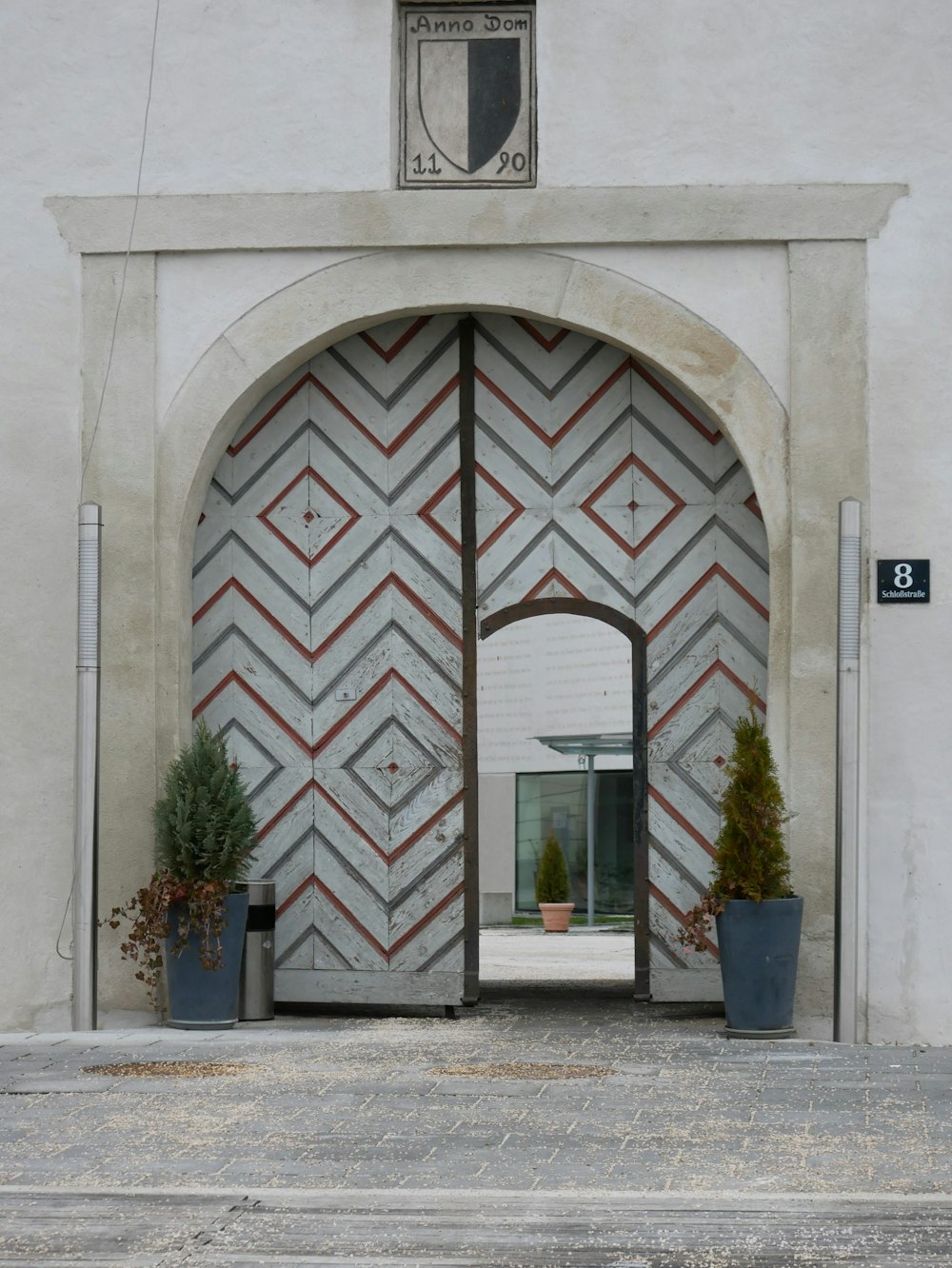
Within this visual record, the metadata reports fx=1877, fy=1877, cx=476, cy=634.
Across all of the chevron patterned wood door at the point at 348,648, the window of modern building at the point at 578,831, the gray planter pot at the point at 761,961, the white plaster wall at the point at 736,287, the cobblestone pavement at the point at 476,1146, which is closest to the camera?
the cobblestone pavement at the point at 476,1146

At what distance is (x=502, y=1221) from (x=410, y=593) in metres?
5.55

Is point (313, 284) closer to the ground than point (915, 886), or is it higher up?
higher up

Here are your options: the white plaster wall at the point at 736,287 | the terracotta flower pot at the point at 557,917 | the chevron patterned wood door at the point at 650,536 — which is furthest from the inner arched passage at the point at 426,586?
the terracotta flower pot at the point at 557,917

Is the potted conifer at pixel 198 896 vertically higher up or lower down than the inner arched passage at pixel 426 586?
lower down

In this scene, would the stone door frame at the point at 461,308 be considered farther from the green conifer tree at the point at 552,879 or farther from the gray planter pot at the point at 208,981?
the green conifer tree at the point at 552,879

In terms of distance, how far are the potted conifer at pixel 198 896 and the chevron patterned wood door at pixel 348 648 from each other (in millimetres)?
801

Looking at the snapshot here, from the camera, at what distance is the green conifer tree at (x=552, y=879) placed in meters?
25.2

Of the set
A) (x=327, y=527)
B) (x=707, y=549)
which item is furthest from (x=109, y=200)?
(x=707, y=549)

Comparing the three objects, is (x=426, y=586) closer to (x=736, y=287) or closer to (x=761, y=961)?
(x=736, y=287)

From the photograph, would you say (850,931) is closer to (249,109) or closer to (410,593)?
(410,593)

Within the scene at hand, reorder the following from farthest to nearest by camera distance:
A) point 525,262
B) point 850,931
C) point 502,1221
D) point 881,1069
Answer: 1. point 525,262
2. point 850,931
3. point 881,1069
4. point 502,1221

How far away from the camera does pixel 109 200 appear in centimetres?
1019

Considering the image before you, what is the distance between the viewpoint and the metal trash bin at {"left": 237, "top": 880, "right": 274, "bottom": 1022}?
1007 cm

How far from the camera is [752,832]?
30.5 ft
